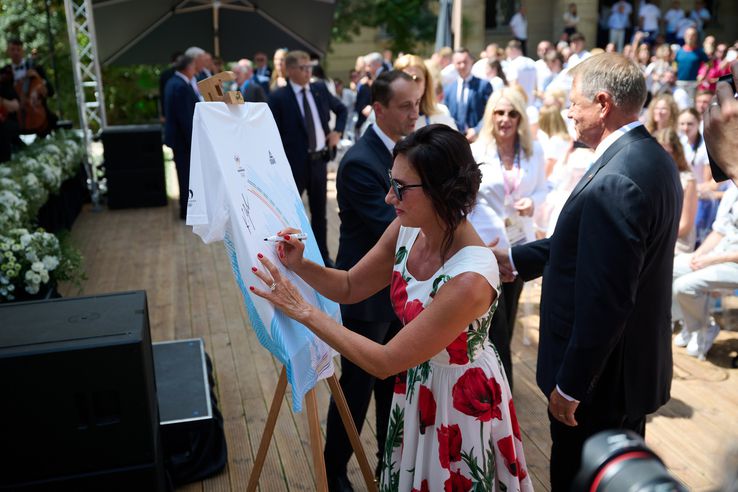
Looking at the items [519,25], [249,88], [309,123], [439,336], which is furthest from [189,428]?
[519,25]

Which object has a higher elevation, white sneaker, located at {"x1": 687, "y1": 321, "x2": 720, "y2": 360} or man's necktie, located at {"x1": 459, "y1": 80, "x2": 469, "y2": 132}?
man's necktie, located at {"x1": 459, "y1": 80, "x2": 469, "y2": 132}

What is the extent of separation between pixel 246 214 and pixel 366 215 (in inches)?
29.9

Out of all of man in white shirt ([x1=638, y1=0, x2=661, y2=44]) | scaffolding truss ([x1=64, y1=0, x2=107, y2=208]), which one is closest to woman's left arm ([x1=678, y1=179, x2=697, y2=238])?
scaffolding truss ([x1=64, y1=0, x2=107, y2=208])

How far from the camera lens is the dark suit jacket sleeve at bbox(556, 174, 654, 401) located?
7.23 feet

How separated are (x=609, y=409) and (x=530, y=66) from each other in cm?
924

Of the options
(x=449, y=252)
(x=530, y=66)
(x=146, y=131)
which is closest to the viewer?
(x=449, y=252)

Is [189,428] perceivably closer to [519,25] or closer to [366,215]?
[366,215]

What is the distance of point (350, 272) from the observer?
260cm

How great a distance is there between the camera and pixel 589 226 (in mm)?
2248

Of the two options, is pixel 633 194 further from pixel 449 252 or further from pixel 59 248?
pixel 59 248

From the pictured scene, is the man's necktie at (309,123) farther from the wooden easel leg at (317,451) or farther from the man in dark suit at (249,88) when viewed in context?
the wooden easel leg at (317,451)

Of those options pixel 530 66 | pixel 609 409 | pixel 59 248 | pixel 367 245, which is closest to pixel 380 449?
pixel 367 245

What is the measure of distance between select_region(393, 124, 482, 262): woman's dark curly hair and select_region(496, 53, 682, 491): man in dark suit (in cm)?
39

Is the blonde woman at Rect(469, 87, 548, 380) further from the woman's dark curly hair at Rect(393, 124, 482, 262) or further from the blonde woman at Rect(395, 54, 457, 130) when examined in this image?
the woman's dark curly hair at Rect(393, 124, 482, 262)
